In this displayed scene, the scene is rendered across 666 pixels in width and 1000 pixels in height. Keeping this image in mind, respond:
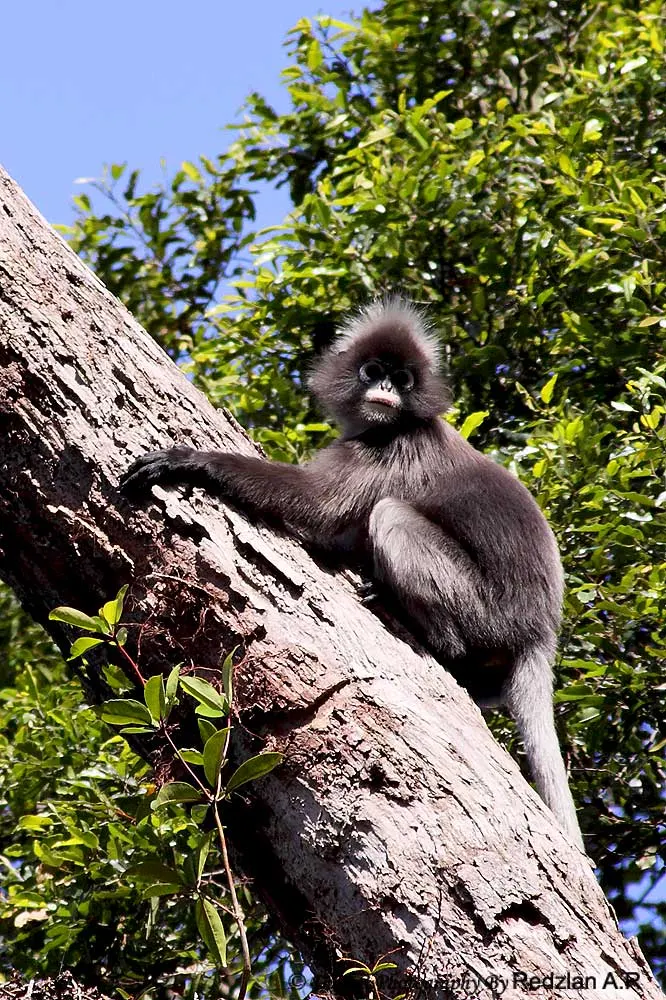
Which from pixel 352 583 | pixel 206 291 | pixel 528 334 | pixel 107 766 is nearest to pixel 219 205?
pixel 206 291

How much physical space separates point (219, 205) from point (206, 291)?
0.45 metres

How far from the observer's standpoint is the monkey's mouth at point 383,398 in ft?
12.6

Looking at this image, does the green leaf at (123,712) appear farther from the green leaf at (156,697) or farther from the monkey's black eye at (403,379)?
the monkey's black eye at (403,379)

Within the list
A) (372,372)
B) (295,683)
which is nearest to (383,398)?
(372,372)

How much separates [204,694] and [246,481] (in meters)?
0.95

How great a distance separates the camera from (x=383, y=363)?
4.05 m

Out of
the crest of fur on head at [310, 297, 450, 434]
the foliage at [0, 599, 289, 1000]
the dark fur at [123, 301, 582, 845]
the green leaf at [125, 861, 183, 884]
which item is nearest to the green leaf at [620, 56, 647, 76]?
the crest of fur on head at [310, 297, 450, 434]

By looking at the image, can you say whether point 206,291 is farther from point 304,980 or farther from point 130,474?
point 304,980

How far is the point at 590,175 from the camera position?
4.12 metres

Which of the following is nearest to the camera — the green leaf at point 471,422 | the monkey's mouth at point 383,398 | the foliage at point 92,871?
the foliage at point 92,871

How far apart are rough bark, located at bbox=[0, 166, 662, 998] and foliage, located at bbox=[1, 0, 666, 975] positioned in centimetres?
108

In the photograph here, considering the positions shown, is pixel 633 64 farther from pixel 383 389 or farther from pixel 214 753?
pixel 214 753

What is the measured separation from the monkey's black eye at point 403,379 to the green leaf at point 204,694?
212cm

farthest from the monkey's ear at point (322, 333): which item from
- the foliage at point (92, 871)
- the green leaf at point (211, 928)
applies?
the green leaf at point (211, 928)
